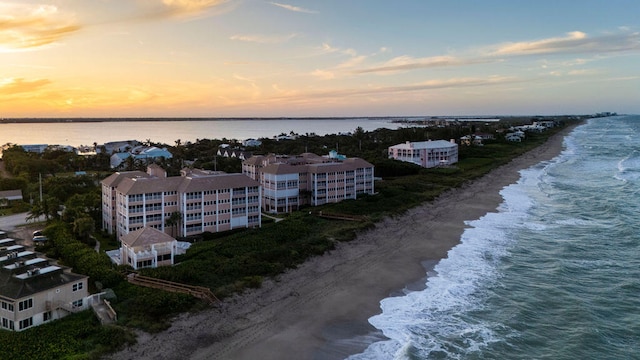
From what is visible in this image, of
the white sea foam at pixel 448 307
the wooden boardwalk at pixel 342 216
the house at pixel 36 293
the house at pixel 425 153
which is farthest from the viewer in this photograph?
the house at pixel 425 153

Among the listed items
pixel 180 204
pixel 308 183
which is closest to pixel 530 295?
pixel 180 204

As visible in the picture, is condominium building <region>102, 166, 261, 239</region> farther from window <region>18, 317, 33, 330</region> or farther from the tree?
window <region>18, 317, 33, 330</region>

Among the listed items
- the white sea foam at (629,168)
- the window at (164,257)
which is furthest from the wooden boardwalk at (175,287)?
the white sea foam at (629,168)

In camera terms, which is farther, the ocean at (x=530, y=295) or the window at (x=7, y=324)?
the window at (x=7, y=324)

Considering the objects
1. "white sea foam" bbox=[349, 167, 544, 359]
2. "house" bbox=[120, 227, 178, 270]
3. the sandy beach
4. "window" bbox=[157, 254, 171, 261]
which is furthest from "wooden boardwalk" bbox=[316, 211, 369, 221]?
"window" bbox=[157, 254, 171, 261]

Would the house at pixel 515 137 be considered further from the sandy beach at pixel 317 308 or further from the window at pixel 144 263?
the window at pixel 144 263

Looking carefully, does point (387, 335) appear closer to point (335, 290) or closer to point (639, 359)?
point (335, 290)

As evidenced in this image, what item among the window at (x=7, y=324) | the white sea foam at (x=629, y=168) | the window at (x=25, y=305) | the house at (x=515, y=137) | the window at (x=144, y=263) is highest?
the house at (x=515, y=137)
